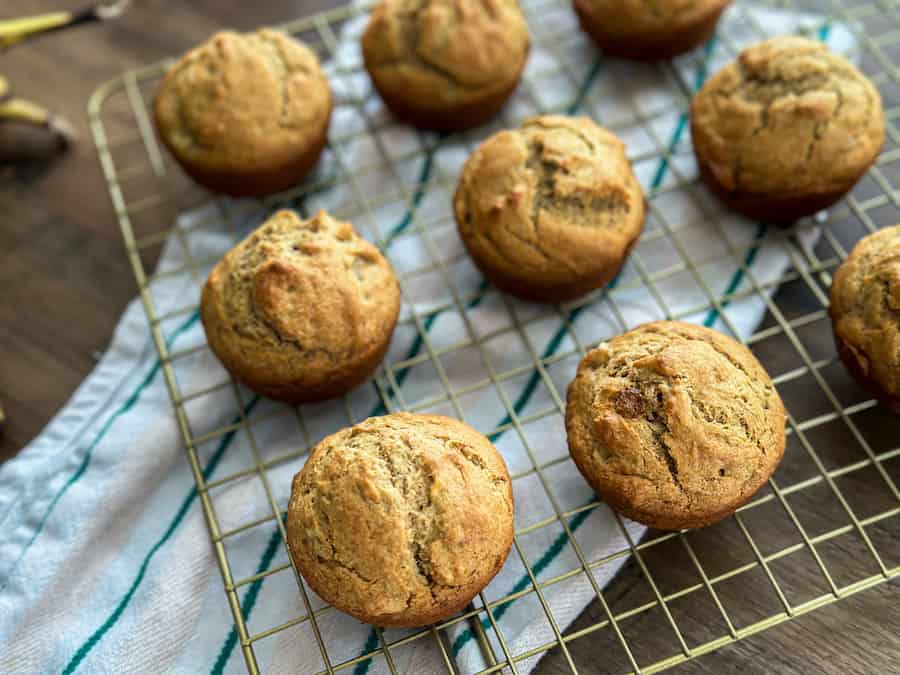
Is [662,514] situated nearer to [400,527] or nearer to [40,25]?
[400,527]

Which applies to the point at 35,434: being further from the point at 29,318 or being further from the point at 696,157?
the point at 696,157

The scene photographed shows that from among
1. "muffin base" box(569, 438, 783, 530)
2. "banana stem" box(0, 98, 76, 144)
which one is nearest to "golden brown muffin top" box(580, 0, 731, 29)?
"muffin base" box(569, 438, 783, 530)

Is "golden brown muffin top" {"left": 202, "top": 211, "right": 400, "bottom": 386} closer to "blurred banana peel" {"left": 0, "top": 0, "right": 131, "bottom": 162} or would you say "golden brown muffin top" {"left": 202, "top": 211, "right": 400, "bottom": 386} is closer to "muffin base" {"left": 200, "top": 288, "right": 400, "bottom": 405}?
"muffin base" {"left": 200, "top": 288, "right": 400, "bottom": 405}

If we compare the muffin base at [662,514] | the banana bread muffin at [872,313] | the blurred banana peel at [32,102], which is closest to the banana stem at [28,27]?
the blurred banana peel at [32,102]

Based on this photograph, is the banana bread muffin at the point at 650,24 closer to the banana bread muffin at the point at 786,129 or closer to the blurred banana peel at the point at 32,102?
the banana bread muffin at the point at 786,129

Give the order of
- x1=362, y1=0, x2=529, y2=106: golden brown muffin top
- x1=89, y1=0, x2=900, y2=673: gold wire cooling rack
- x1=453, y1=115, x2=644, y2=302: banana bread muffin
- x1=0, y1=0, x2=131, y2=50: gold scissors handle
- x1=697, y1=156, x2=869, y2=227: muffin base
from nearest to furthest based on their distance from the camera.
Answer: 1. x1=89, y1=0, x2=900, y2=673: gold wire cooling rack
2. x1=453, y1=115, x2=644, y2=302: banana bread muffin
3. x1=697, y1=156, x2=869, y2=227: muffin base
4. x1=362, y1=0, x2=529, y2=106: golden brown muffin top
5. x1=0, y1=0, x2=131, y2=50: gold scissors handle

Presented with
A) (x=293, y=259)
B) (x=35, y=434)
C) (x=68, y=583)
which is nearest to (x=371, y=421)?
(x=293, y=259)
